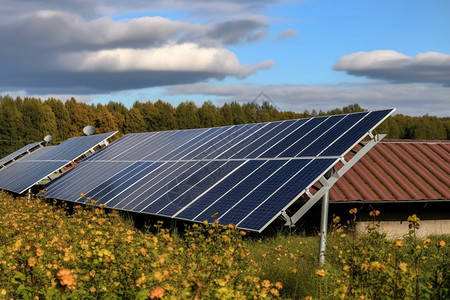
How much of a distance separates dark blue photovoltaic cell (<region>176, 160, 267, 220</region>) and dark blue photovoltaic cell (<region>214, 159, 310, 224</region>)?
115cm

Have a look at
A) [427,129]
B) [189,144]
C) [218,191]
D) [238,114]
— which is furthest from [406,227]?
[427,129]

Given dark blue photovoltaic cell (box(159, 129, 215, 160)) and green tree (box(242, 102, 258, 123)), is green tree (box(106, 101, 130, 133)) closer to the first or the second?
green tree (box(242, 102, 258, 123))

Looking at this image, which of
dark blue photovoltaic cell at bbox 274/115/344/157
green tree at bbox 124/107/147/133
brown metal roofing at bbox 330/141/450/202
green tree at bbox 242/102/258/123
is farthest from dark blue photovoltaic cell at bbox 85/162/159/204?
green tree at bbox 124/107/147/133

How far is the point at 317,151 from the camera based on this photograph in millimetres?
16422

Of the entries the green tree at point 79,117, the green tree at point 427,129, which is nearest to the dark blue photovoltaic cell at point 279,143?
the green tree at point 79,117

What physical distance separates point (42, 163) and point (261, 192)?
22644 millimetres

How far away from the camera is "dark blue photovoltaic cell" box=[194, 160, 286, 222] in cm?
1547

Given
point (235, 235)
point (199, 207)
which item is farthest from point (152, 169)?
point (235, 235)

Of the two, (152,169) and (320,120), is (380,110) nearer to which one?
(320,120)

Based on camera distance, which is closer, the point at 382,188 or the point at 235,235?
the point at 235,235

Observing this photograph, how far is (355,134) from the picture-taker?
16.1 m

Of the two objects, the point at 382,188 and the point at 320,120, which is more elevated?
the point at 320,120

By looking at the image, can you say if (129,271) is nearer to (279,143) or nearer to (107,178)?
(279,143)

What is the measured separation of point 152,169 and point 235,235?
1234 centimetres
